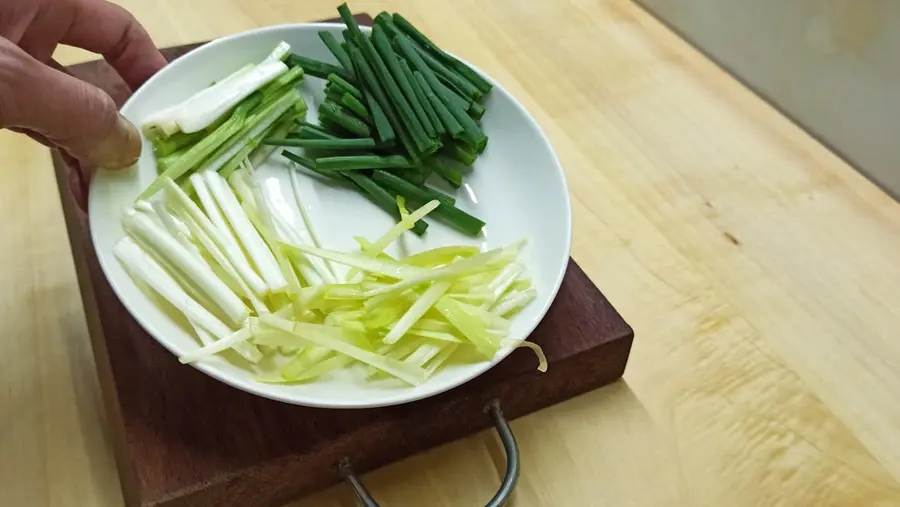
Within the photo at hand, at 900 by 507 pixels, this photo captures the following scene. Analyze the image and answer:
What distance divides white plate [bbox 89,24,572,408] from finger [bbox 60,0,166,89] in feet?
0.14

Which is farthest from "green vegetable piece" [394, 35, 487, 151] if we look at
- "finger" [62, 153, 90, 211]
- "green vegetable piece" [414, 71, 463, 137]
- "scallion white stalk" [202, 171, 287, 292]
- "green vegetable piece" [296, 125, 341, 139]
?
"finger" [62, 153, 90, 211]

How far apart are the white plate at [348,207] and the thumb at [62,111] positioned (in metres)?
0.04

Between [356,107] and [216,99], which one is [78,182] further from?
[356,107]

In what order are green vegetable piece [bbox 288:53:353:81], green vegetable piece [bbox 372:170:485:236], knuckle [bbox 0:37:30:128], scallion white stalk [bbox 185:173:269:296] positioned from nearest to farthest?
knuckle [bbox 0:37:30:128], scallion white stalk [bbox 185:173:269:296], green vegetable piece [bbox 372:170:485:236], green vegetable piece [bbox 288:53:353:81]

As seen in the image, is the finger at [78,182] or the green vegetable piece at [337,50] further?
the green vegetable piece at [337,50]

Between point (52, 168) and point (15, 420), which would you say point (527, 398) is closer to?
point (15, 420)

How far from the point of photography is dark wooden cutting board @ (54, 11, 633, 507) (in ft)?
1.99

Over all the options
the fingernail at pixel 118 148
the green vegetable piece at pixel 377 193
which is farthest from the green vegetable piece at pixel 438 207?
the fingernail at pixel 118 148

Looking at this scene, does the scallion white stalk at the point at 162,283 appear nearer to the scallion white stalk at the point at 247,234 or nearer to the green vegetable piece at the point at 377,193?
the scallion white stalk at the point at 247,234

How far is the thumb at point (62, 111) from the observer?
58 centimetres

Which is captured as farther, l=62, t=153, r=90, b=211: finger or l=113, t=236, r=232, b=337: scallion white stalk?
l=62, t=153, r=90, b=211: finger

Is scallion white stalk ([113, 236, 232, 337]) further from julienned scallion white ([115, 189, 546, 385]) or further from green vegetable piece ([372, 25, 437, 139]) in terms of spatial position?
green vegetable piece ([372, 25, 437, 139])

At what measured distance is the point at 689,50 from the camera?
121 cm

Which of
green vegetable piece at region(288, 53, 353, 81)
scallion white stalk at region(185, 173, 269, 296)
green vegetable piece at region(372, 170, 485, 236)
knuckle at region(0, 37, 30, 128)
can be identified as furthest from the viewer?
green vegetable piece at region(288, 53, 353, 81)
